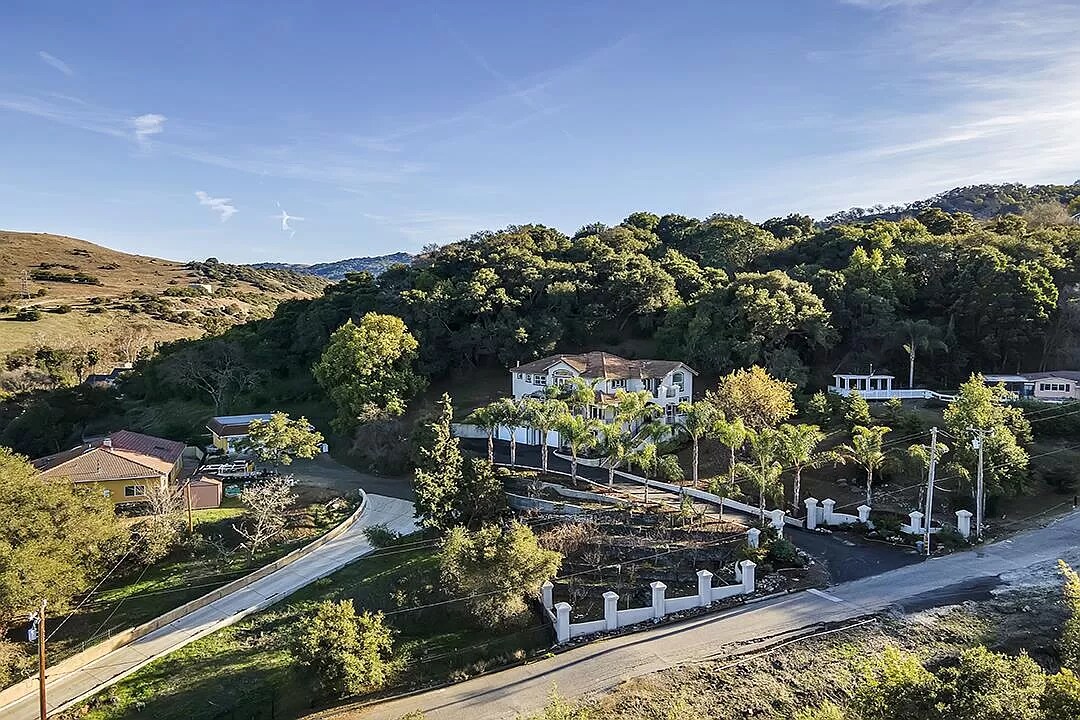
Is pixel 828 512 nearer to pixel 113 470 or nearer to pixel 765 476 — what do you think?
pixel 765 476

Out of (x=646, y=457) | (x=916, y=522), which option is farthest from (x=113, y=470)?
(x=916, y=522)

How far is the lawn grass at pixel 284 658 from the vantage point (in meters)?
15.0

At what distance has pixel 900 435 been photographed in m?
27.4

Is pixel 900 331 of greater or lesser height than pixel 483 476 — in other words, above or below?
above

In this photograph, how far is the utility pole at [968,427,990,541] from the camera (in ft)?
66.7

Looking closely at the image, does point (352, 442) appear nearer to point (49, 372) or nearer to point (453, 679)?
point (453, 679)

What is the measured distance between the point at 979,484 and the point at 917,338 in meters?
16.8

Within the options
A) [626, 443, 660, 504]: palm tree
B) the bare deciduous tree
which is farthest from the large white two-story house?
the bare deciduous tree

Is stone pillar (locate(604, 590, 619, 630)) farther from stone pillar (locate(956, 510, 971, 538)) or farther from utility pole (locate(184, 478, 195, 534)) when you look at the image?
utility pole (locate(184, 478, 195, 534))

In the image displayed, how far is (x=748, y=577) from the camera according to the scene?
17594mm

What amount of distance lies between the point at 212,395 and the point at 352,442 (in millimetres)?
15400

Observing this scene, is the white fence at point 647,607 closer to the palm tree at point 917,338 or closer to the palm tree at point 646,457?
the palm tree at point 646,457

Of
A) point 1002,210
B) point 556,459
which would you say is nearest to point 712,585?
point 556,459

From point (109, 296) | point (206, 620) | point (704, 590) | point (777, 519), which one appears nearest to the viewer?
point (704, 590)
